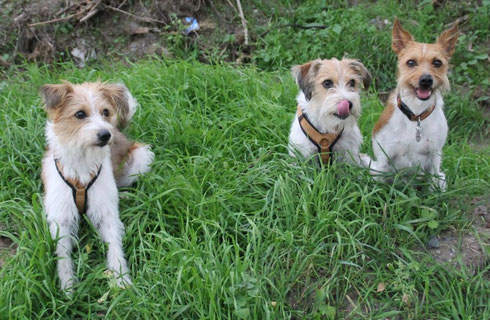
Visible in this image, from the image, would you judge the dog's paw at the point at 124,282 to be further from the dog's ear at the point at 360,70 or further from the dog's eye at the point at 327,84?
the dog's ear at the point at 360,70

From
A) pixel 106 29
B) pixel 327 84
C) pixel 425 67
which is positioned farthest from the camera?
pixel 106 29

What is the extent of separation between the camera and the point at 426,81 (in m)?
3.89

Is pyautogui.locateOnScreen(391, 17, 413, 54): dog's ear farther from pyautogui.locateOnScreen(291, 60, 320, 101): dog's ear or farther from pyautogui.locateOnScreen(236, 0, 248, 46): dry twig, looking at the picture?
pyautogui.locateOnScreen(236, 0, 248, 46): dry twig

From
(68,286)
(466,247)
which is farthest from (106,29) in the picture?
(466,247)

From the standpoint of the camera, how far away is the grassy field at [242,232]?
3.47 m

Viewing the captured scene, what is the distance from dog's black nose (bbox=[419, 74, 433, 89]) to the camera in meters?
3.88

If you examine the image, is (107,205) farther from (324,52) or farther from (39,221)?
(324,52)

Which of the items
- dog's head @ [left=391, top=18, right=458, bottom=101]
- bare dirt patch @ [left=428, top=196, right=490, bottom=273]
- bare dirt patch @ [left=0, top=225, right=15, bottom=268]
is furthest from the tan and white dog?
bare dirt patch @ [left=0, top=225, right=15, bottom=268]

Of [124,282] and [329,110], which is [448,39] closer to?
[329,110]

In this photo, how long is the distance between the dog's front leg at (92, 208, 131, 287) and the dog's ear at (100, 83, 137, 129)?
0.78m

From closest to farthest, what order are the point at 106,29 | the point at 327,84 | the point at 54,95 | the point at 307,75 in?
the point at 54,95 → the point at 327,84 → the point at 307,75 → the point at 106,29

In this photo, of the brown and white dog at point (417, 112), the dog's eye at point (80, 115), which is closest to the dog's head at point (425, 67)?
the brown and white dog at point (417, 112)

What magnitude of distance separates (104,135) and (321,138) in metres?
1.73

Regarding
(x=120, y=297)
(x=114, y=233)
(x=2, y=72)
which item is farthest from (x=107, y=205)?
(x=2, y=72)
